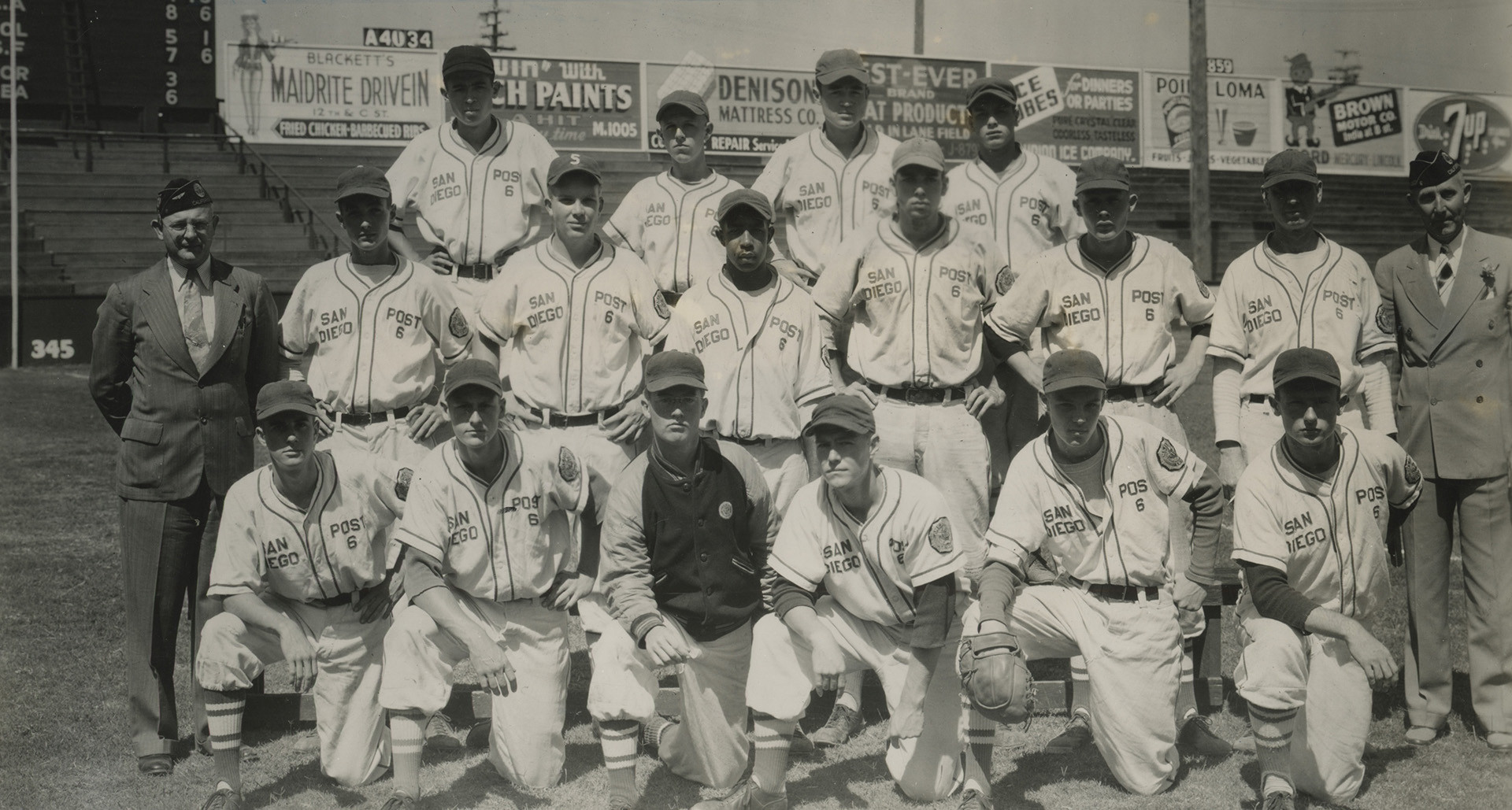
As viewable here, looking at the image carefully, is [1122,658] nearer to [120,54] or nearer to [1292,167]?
[1292,167]

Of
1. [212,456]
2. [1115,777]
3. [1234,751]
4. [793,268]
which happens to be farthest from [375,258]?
[1234,751]

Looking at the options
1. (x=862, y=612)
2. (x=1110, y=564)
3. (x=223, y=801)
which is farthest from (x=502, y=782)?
(x=1110, y=564)

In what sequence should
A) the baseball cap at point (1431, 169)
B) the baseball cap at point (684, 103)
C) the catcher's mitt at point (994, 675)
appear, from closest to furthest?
the catcher's mitt at point (994, 675) → the baseball cap at point (1431, 169) → the baseball cap at point (684, 103)

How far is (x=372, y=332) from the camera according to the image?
18.5 ft

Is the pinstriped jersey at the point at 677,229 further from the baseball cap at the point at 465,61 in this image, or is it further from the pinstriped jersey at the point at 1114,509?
the pinstriped jersey at the point at 1114,509

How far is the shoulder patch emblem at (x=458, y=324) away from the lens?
5793mm

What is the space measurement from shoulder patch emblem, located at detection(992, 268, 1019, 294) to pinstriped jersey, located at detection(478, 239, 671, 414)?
5.17 ft

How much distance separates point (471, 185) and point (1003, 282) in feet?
8.98

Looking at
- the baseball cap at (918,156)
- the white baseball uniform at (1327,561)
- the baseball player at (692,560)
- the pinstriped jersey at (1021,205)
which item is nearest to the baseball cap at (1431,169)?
the white baseball uniform at (1327,561)

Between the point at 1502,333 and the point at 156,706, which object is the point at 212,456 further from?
the point at 1502,333

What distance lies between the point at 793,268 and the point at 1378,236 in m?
23.4

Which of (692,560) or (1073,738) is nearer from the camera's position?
(692,560)

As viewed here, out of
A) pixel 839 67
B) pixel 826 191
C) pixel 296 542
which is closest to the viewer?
pixel 296 542

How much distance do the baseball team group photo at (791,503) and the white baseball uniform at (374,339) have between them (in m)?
0.02
